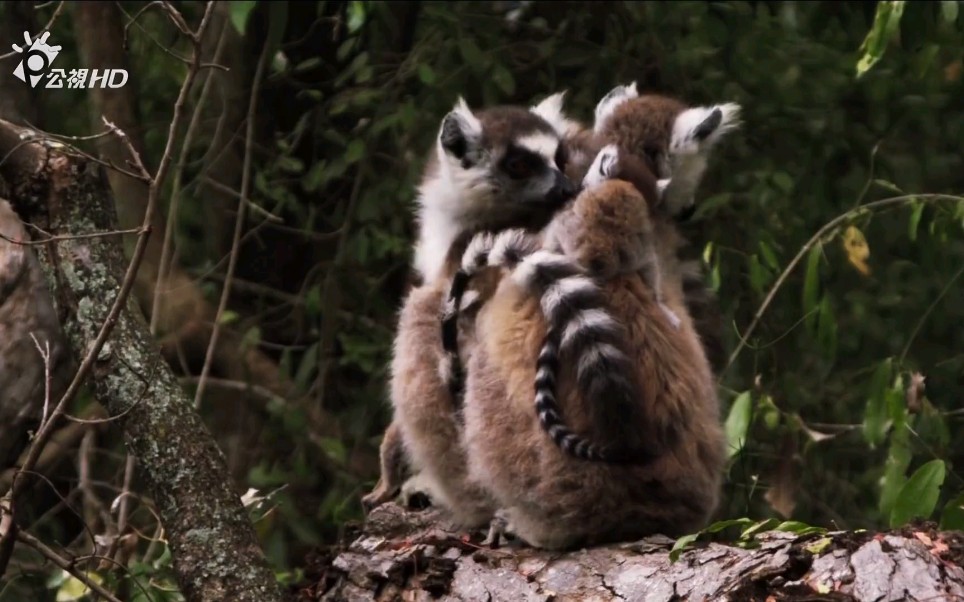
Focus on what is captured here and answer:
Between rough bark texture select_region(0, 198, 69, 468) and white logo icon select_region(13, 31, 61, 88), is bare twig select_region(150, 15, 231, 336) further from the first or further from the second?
rough bark texture select_region(0, 198, 69, 468)

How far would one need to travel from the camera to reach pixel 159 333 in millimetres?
6328

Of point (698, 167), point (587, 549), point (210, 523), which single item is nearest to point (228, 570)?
point (210, 523)

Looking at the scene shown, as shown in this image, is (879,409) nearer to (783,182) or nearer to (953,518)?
(953,518)

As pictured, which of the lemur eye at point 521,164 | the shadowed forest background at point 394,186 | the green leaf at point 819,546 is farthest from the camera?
the shadowed forest background at point 394,186

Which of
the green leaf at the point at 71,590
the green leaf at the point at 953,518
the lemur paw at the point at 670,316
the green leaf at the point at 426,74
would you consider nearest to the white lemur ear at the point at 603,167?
the lemur paw at the point at 670,316

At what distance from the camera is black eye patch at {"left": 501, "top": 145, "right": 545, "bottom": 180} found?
4.36m

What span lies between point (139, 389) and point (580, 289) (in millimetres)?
1194

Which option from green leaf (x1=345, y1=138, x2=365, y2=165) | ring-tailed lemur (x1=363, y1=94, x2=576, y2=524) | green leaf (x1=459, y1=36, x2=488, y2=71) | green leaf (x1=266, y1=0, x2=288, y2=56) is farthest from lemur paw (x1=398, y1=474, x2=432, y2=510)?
green leaf (x1=266, y1=0, x2=288, y2=56)

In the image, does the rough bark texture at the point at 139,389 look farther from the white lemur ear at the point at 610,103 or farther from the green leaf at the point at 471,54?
the green leaf at the point at 471,54

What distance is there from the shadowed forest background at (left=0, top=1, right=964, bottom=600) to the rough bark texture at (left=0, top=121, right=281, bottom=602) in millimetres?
2120

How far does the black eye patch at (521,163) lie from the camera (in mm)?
4363

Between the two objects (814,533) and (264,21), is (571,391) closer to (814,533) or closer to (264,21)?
(814,533)

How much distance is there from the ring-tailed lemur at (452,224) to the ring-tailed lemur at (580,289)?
119mm

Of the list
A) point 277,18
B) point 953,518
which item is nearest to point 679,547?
point 953,518
